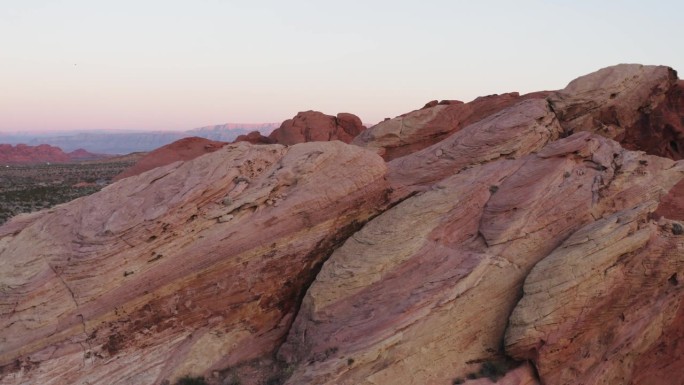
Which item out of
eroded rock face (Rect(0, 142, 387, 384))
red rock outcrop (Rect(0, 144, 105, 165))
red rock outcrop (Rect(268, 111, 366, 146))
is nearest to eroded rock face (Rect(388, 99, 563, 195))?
eroded rock face (Rect(0, 142, 387, 384))

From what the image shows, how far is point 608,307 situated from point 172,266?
1123 cm

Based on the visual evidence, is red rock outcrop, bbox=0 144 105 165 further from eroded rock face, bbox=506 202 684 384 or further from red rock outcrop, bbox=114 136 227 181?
eroded rock face, bbox=506 202 684 384

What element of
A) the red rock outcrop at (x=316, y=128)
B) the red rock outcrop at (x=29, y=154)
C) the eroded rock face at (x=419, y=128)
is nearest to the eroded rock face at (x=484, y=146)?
the eroded rock face at (x=419, y=128)

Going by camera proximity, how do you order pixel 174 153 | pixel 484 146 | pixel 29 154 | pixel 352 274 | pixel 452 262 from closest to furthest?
pixel 452 262
pixel 352 274
pixel 484 146
pixel 174 153
pixel 29 154

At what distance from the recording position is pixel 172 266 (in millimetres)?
13523

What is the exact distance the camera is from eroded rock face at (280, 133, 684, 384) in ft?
39.4

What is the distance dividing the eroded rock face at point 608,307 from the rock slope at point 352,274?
5cm

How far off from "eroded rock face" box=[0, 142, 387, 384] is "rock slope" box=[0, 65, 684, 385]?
5cm

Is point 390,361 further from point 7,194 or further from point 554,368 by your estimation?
point 7,194

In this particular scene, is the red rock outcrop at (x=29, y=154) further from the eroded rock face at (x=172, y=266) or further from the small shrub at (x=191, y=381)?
the small shrub at (x=191, y=381)

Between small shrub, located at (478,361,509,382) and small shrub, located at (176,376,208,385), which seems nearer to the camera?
small shrub, located at (478,361,509,382)

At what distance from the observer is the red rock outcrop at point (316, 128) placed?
1869 inches

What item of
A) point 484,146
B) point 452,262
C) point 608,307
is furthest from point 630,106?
point 452,262

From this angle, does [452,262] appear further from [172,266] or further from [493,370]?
[172,266]
